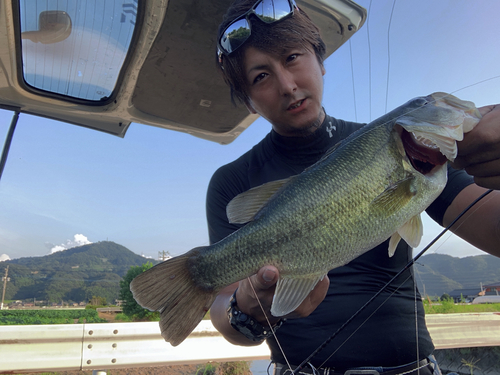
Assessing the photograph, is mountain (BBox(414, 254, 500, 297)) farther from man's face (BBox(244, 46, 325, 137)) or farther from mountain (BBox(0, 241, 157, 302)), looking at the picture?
mountain (BBox(0, 241, 157, 302))

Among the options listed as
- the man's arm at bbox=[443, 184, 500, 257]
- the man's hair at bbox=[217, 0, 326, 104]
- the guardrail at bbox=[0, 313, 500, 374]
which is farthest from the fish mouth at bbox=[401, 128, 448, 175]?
the guardrail at bbox=[0, 313, 500, 374]

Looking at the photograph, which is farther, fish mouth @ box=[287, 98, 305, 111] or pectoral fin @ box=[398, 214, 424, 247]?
fish mouth @ box=[287, 98, 305, 111]

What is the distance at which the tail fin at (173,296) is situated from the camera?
1.33m

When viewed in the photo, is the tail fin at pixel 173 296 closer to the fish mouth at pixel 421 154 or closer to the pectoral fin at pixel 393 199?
the pectoral fin at pixel 393 199

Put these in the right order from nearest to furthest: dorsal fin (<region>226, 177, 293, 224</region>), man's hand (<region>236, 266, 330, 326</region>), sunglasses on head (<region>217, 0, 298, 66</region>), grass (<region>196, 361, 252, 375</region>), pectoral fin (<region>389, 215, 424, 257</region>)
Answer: man's hand (<region>236, 266, 330, 326</region>)
pectoral fin (<region>389, 215, 424, 257</region>)
dorsal fin (<region>226, 177, 293, 224</region>)
sunglasses on head (<region>217, 0, 298, 66</region>)
grass (<region>196, 361, 252, 375</region>)

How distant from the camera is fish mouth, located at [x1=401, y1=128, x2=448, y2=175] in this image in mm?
1344

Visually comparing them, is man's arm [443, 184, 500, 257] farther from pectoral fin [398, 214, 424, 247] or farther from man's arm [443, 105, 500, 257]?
Result: pectoral fin [398, 214, 424, 247]

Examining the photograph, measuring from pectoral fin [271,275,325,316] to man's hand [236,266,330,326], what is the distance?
0.12 ft

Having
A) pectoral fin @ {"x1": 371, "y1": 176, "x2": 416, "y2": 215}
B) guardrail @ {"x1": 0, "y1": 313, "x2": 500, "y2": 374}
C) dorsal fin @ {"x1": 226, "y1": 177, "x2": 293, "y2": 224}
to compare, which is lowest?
guardrail @ {"x1": 0, "y1": 313, "x2": 500, "y2": 374}

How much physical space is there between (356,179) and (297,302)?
0.59 m

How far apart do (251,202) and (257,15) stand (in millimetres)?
1212

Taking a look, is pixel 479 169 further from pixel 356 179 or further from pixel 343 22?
pixel 343 22

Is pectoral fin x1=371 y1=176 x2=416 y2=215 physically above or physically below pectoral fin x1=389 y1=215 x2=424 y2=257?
above

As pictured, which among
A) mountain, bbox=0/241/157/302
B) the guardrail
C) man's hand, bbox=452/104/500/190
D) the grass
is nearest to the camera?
man's hand, bbox=452/104/500/190
